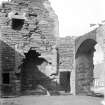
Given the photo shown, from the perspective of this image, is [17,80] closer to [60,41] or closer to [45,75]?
[45,75]

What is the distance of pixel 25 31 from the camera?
1798 cm

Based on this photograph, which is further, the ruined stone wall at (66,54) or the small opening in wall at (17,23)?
the ruined stone wall at (66,54)

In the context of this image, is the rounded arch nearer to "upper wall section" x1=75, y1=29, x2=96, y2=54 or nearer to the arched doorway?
the arched doorway

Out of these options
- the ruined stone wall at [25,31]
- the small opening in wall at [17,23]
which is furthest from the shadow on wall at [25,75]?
the small opening in wall at [17,23]

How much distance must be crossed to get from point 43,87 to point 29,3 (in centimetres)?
587

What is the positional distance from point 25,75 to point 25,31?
2.98 m

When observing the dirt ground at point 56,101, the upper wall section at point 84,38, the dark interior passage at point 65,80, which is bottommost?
the dirt ground at point 56,101

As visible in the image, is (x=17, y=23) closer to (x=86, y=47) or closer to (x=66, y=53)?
(x=66, y=53)

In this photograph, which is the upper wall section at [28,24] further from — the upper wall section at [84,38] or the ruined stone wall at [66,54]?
the upper wall section at [84,38]

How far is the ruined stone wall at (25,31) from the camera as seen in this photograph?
17328mm

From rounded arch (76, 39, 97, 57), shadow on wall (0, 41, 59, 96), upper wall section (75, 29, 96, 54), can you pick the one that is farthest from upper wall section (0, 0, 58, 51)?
rounded arch (76, 39, 97, 57)

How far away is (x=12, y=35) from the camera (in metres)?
17.6

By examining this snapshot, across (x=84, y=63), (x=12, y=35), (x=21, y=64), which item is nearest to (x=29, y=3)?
(x=12, y=35)

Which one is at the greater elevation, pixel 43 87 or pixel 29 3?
pixel 29 3
